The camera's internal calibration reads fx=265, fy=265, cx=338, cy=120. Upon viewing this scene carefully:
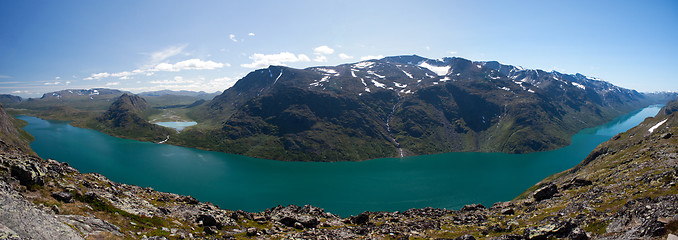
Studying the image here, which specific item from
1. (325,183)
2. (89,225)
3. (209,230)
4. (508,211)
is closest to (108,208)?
(89,225)

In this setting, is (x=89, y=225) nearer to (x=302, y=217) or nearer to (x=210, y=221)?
(x=210, y=221)

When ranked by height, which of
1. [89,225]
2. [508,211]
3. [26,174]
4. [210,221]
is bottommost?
[508,211]

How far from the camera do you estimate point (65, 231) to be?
1931cm

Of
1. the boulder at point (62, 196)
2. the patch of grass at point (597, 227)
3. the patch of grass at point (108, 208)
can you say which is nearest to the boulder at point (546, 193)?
the patch of grass at point (597, 227)

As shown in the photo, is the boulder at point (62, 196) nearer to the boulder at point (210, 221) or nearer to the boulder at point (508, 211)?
the boulder at point (210, 221)

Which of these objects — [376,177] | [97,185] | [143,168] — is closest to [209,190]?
[143,168]

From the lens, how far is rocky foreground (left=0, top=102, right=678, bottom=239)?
20.2m

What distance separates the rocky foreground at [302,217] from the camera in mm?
20203

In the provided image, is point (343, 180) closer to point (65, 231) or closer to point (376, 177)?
point (376, 177)

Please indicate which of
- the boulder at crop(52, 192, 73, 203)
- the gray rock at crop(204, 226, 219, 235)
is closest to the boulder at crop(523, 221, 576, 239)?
the gray rock at crop(204, 226, 219, 235)

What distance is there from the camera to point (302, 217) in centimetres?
4344

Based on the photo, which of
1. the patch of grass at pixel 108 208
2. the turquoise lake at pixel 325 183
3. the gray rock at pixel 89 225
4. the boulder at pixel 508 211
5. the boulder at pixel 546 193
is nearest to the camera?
the gray rock at pixel 89 225

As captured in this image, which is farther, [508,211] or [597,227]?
[508,211]

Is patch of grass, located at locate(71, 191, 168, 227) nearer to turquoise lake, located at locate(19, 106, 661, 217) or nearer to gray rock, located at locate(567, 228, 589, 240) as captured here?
gray rock, located at locate(567, 228, 589, 240)
